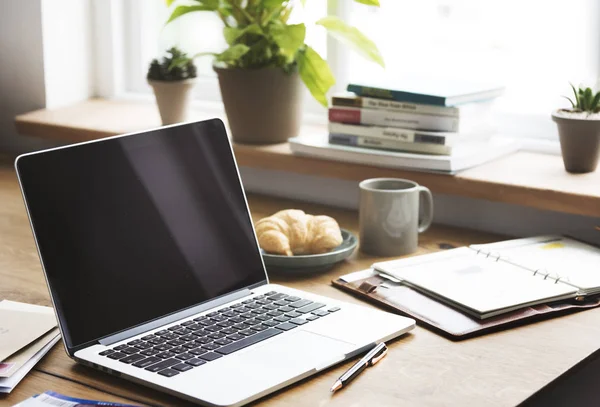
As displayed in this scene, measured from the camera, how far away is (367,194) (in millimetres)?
1421

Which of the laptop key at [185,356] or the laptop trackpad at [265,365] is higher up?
the laptop key at [185,356]

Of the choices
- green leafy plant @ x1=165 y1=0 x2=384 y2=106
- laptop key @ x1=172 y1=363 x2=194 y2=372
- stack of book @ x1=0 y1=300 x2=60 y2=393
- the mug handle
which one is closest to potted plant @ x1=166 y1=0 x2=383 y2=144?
green leafy plant @ x1=165 y1=0 x2=384 y2=106

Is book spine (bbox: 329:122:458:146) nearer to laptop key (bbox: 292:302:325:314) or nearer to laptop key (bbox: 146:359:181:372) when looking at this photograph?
laptop key (bbox: 292:302:325:314)

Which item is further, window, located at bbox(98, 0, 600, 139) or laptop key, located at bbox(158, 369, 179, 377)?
window, located at bbox(98, 0, 600, 139)

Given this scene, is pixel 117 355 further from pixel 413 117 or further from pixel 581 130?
pixel 581 130

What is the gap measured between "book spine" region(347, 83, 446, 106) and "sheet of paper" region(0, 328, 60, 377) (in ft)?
2.48

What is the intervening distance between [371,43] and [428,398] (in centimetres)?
88

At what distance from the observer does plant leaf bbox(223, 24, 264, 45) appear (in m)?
1.66

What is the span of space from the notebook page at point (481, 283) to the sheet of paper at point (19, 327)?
0.48m

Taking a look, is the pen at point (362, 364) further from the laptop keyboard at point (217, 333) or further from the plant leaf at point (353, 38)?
the plant leaf at point (353, 38)

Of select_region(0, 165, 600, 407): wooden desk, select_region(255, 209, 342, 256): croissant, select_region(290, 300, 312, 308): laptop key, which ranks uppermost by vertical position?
select_region(255, 209, 342, 256): croissant

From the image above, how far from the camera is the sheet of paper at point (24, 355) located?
38.6 inches

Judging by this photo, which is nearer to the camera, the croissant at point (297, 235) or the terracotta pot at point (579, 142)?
the croissant at point (297, 235)

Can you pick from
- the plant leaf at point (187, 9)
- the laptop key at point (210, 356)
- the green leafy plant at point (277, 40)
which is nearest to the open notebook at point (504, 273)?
the laptop key at point (210, 356)
